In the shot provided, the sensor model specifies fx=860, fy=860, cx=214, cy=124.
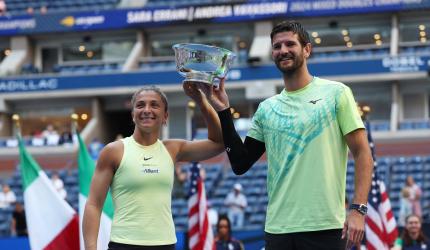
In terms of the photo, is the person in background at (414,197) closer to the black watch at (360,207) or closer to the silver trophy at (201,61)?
the silver trophy at (201,61)

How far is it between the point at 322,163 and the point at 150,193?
4.12 feet

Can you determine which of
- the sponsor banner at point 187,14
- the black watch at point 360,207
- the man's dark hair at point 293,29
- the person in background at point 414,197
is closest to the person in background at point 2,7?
the sponsor banner at point 187,14

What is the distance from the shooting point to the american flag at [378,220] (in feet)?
33.3

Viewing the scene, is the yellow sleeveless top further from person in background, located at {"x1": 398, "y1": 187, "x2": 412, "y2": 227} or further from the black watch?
person in background, located at {"x1": 398, "y1": 187, "x2": 412, "y2": 227}

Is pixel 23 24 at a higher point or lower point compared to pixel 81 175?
higher

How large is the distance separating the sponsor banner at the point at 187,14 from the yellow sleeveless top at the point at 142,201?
80.2ft

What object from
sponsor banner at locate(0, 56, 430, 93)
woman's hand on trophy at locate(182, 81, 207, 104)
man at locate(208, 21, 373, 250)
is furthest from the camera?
sponsor banner at locate(0, 56, 430, 93)

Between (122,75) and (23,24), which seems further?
(23,24)

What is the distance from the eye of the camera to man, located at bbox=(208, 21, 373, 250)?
412 cm

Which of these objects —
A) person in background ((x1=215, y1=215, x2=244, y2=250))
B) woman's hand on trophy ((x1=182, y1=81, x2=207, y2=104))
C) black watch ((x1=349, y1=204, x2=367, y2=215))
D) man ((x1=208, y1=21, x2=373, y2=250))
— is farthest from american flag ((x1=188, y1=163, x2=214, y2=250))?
black watch ((x1=349, y1=204, x2=367, y2=215))

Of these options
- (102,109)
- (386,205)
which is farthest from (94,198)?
(102,109)

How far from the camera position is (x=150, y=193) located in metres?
5.00

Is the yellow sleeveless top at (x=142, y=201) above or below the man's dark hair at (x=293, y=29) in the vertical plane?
below

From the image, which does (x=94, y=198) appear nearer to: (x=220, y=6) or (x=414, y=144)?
(x=414, y=144)
